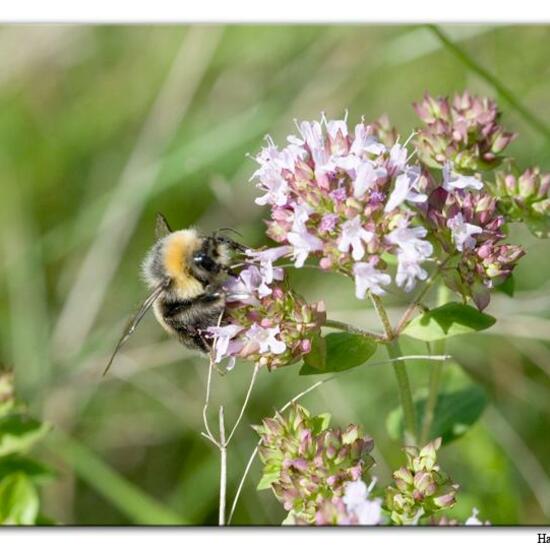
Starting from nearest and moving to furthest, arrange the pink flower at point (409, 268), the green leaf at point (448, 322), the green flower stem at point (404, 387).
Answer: the pink flower at point (409, 268) < the green leaf at point (448, 322) < the green flower stem at point (404, 387)

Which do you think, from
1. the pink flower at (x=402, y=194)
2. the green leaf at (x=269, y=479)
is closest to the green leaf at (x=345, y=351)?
the green leaf at (x=269, y=479)

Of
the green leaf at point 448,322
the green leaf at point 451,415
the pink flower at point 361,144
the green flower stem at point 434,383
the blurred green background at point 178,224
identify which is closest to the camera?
the pink flower at point 361,144

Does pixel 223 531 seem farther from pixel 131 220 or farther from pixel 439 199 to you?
pixel 131 220

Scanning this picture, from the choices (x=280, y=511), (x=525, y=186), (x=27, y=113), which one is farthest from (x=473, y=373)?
(x=27, y=113)

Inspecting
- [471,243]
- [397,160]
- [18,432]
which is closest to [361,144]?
[397,160]

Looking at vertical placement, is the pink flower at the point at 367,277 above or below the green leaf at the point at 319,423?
above

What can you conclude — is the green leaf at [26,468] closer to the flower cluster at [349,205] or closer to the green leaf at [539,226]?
the flower cluster at [349,205]

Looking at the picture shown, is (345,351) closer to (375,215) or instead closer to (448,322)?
(448,322)
